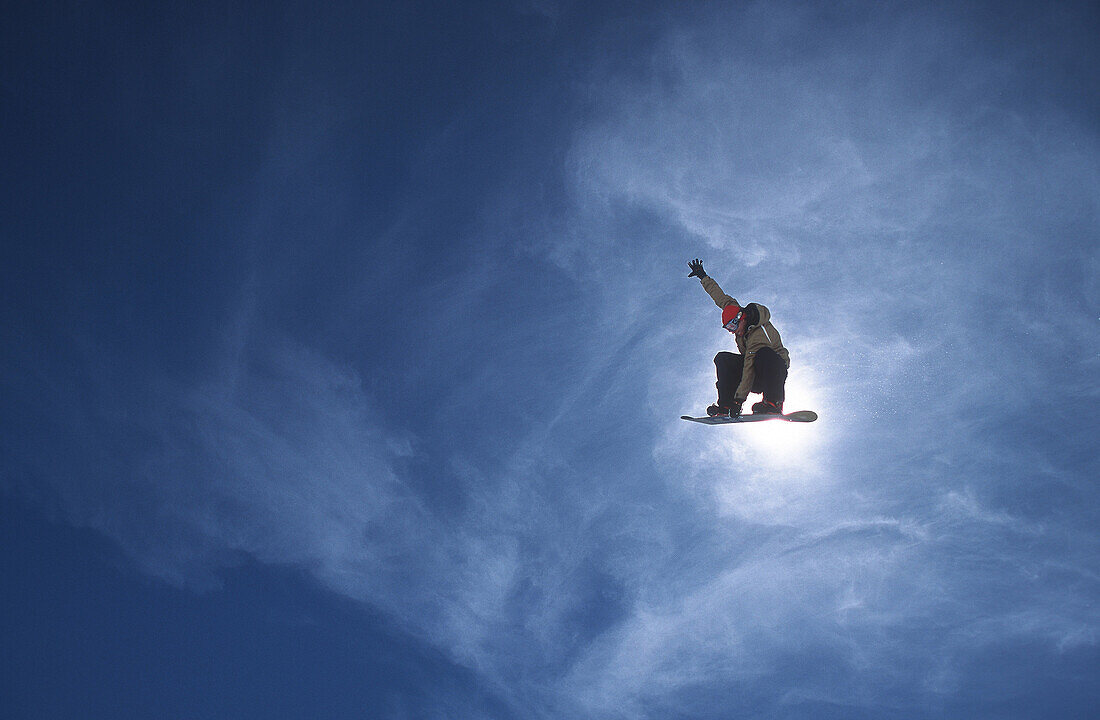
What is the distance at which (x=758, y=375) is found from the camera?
12.6 metres

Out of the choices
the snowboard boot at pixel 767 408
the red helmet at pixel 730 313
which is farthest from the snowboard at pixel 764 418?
the red helmet at pixel 730 313

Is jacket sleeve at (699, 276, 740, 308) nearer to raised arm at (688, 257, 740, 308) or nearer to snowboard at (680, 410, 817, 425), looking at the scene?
raised arm at (688, 257, 740, 308)

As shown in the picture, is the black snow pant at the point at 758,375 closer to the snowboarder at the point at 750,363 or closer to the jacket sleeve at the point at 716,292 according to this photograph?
the snowboarder at the point at 750,363

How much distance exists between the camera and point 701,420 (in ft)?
44.1

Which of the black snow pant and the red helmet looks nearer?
the black snow pant

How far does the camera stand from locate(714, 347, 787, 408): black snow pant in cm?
1244

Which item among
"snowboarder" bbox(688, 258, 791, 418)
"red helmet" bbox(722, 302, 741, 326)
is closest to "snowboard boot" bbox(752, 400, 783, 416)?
"snowboarder" bbox(688, 258, 791, 418)

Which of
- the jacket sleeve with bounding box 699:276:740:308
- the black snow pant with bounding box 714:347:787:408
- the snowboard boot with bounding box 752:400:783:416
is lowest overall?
the snowboard boot with bounding box 752:400:783:416

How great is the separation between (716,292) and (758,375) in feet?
6.97

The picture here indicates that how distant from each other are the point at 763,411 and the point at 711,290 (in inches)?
112

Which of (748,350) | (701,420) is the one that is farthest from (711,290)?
(701,420)

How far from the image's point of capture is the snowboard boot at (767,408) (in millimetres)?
12469

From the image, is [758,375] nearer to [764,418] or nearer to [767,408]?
[767,408]

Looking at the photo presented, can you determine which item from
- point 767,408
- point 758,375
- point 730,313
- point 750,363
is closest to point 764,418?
point 767,408
